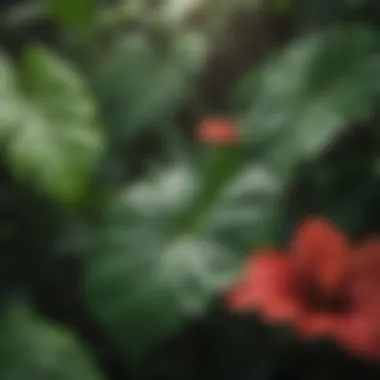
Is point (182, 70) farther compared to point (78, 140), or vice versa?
point (182, 70)

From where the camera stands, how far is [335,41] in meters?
1.01

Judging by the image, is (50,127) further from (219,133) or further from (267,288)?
(267,288)

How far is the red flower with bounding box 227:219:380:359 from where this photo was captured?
83 centimetres

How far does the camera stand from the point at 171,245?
0.90m

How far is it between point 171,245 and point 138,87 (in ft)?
0.88

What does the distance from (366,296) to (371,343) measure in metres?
0.08

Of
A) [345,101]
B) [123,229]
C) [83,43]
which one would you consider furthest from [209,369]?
[83,43]

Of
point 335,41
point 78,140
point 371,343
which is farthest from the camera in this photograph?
point 335,41

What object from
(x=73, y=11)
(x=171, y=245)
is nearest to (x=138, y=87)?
(x=73, y=11)

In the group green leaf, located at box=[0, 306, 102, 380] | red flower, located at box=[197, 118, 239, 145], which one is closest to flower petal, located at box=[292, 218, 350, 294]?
red flower, located at box=[197, 118, 239, 145]

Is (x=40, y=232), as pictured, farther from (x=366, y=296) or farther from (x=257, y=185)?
(x=366, y=296)

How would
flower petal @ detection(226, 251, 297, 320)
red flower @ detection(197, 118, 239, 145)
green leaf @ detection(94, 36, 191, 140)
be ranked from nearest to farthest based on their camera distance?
flower petal @ detection(226, 251, 297, 320) < red flower @ detection(197, 118, 239, 145) < green leaf @ detection(94, 36, 191, 140)

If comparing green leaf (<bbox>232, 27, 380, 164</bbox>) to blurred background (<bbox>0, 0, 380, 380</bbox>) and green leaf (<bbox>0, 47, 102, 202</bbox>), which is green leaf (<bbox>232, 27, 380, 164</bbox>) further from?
green leaf (<bbox>0, 47, 102, 202</bbox>)

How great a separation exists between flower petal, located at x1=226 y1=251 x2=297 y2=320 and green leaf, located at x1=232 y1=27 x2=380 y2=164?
121mm
